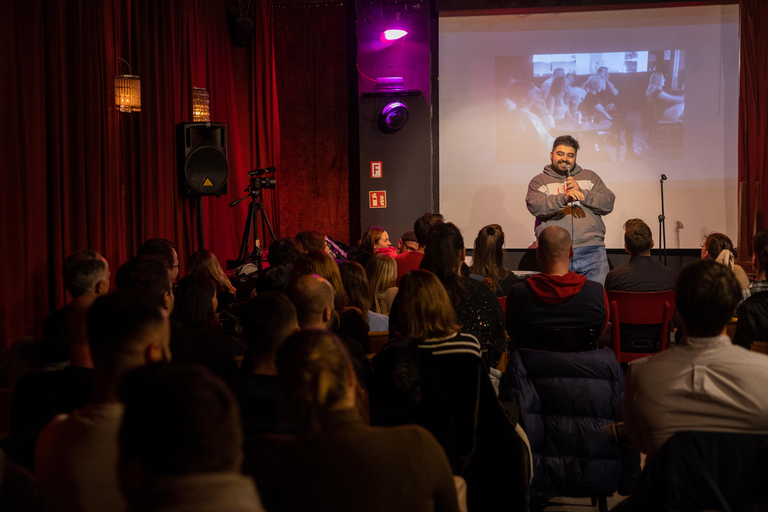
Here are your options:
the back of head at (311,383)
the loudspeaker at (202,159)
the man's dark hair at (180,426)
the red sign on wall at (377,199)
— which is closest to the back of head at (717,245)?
the red sign on wall at (377,199)

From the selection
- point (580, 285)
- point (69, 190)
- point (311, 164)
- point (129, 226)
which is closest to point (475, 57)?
point (311, 164)

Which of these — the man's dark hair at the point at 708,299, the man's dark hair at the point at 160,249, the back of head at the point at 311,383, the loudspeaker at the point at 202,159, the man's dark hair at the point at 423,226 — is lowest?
the back of head at the point at 311,383

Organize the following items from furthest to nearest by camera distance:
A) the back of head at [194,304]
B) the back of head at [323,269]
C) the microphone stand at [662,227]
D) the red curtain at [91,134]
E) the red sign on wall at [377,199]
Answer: the red sign on wall at [377,199], the microphone stand at [662,227], the red curtain at [91,134], the back of head at [323,269], the back of head at [194,304]

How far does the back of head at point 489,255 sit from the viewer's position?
171 inches

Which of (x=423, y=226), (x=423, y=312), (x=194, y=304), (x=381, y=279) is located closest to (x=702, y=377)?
(x=423, y=312)

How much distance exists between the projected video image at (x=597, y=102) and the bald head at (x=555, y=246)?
4715mm

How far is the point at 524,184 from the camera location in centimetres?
773

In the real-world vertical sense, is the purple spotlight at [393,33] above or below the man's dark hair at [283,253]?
above

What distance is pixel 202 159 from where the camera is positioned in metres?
6.25

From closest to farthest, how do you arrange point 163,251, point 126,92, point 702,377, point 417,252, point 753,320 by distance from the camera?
point 702,377
point 753,320
point 163,251
point 417,252
point 126,92

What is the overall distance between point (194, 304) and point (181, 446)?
197cm

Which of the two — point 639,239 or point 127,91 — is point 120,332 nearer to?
point 639,239

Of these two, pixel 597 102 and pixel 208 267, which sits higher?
pixel 597 102

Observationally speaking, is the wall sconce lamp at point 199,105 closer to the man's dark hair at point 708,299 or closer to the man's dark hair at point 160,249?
the man's dark hair at point 160,249
